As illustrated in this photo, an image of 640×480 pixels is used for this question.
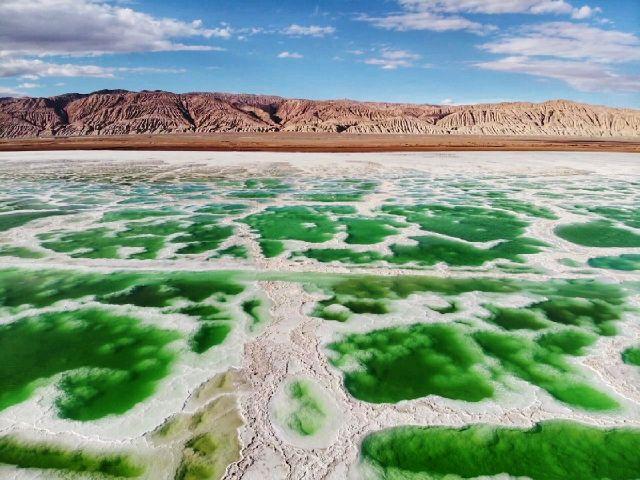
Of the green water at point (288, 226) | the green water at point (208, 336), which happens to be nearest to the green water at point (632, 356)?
the green water at point (208, 336)

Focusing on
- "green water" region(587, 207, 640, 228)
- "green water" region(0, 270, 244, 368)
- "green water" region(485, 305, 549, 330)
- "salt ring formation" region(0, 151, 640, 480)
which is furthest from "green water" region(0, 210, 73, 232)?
"green water" region(587, 207, 640, 228)

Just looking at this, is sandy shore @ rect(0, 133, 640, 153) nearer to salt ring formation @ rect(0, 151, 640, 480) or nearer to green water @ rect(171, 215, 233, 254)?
green water @ rect(171, 215, 233, 254)

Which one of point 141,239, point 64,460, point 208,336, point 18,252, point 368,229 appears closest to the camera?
point 64,460

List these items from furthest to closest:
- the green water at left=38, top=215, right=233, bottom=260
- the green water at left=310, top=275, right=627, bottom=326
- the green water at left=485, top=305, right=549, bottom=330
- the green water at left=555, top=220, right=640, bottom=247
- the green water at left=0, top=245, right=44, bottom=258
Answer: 1. the green water at left=555, top=220, right=640, bottom=247
2. the green water at left=38, top=215, right=233, bottom=260
3. the green water at left=0, top=245, right=44, bottom=258
4. the green water at left=310, top=275, right=627, bottom=326
5. the green water at left=485, top=305, right=549, bottom=330

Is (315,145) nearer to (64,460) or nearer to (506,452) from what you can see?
(506,452)

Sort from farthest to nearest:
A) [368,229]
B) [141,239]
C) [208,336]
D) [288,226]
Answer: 1. [288,226]
2. [368,229]
3. [141,239]
4. [208,336]

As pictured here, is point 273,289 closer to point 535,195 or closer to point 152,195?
point 152,195

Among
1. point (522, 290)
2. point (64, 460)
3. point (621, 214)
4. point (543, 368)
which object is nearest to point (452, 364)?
point (543, 368)
